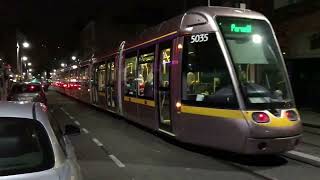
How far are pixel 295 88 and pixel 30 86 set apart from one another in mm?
12993

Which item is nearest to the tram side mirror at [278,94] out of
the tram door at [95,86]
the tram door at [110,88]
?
the tram door at [110,88]

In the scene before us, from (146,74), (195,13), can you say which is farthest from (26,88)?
(195,13)

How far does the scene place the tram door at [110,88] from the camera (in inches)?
800

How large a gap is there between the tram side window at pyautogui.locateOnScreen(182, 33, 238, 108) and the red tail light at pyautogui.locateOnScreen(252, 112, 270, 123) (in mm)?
440

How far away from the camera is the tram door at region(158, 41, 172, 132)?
1280cm

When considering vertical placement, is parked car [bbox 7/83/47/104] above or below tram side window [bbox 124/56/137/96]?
below

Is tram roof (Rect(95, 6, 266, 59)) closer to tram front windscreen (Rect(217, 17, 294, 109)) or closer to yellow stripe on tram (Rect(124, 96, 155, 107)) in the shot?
tram front windscreen (Rect(217, 17, 294, 109))

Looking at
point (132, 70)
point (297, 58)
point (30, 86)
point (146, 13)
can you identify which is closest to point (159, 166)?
point (132, 70)

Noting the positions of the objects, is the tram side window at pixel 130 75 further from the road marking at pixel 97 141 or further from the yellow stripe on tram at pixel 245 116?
the yellow stripe on tram at pixel 245 116

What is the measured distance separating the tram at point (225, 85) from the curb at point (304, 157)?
0.54 meters

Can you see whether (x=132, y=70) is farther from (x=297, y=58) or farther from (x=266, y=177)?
(x=297, y=58)

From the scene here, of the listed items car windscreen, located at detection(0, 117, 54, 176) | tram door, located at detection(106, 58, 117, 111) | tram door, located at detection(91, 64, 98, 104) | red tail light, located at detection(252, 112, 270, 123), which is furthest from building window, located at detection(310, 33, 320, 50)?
car windscreen, located at detection(0, 117, 54, 176)

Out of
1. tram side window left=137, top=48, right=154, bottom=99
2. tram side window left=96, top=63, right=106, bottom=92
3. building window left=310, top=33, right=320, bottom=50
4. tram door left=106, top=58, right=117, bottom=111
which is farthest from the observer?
building window left=310, top=33, right=320, bottom=50

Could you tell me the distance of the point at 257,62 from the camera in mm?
10680
